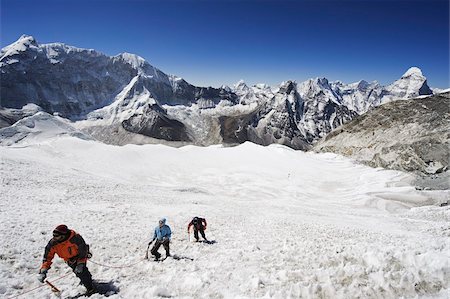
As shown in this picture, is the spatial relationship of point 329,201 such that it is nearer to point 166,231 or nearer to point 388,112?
point 166,231

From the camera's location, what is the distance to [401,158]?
67.8 meters

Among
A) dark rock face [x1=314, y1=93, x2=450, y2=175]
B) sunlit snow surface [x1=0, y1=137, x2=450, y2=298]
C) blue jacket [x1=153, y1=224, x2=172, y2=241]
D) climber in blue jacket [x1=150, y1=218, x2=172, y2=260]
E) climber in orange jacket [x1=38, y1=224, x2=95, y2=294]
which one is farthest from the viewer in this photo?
dark rock face [x1=314, y1=93, x2=450, y2=175]

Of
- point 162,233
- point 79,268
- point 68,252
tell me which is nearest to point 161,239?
point 162,233

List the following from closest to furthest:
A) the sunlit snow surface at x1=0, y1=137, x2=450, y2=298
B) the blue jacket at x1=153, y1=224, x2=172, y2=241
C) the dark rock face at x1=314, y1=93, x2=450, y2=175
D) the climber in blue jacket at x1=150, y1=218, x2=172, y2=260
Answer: the sunlit snow surface at x1=0, y1=137, x2=450, y2=298 → the climber in blue jacket at x1=150, y1=218, x2=172, y2=260 → the blue jacket at x1=153, y1=224, x2=172, y2=241 → the dark rock face at x1=314, y1=93, x2=450, y2=175

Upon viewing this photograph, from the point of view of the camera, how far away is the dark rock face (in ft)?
211

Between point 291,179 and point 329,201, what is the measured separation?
1387 centimetres

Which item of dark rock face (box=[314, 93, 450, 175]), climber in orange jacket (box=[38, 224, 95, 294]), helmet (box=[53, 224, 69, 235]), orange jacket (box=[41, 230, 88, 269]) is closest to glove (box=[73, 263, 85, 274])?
climber in orange jacket (box=[38, 224, 95, 294])

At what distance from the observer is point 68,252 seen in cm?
1062

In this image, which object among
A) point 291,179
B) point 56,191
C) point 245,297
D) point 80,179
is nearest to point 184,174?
point 291,179

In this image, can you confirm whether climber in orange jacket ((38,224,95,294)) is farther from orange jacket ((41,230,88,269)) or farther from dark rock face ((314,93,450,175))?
dark rock face ((314,93,450,175))

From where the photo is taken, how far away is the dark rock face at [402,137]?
64.2m

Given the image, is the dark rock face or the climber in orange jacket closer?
the climber in orange jacket

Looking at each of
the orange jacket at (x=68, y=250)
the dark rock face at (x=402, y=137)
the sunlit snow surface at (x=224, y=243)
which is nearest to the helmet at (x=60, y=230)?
the orange jacket at (x=68, y=250)

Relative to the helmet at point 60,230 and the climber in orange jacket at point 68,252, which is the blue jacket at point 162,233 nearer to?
the climber in orange jacket at point 68,252
